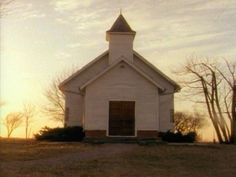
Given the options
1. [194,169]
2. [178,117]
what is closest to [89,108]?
[194,169]

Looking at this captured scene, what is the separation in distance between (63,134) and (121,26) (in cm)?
920

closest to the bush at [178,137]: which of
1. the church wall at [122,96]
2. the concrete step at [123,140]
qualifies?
the church wall at [122,96]

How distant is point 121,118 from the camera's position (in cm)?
3559

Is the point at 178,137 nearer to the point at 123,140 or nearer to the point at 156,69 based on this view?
the point at 123,140

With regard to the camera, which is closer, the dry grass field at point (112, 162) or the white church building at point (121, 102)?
the dry grass field at point (112, 162)

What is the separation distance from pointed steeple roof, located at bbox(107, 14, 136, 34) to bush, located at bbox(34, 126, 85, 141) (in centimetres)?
772

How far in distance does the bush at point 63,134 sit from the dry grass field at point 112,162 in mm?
5311

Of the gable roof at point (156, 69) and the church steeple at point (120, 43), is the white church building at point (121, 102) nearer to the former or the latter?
the church steeple at point (120, 43)

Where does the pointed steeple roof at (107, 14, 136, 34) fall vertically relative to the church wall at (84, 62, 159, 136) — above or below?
above

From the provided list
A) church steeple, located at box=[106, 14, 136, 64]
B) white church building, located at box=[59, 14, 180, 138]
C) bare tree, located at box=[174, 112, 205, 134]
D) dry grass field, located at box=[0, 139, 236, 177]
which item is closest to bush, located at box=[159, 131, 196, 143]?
white church building, located at box=[59, 14, 180, 138]

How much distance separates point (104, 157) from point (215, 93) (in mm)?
23883

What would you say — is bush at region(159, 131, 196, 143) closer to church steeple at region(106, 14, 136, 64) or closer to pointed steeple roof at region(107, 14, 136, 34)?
church steeple at region(106, 14, 136, 64)

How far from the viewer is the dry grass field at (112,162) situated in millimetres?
19812

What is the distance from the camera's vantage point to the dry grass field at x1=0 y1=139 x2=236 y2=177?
1981 centimetres
